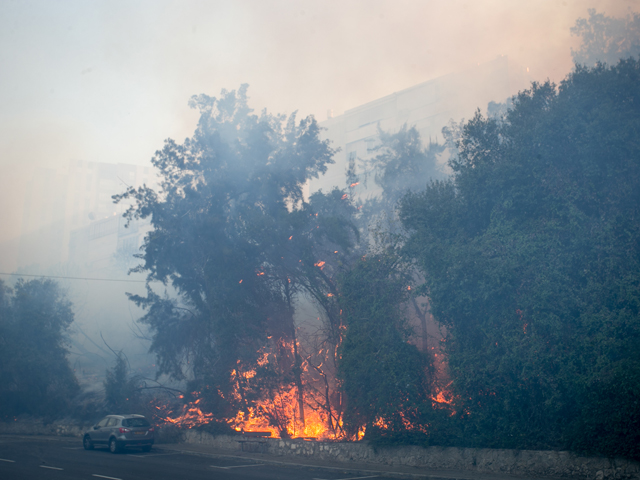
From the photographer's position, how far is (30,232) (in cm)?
10631

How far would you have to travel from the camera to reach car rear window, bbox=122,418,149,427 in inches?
748

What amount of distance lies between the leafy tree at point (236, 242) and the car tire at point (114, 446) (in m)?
4.22

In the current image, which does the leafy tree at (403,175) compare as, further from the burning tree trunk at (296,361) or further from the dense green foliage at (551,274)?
the dense green foliage at (551,274)

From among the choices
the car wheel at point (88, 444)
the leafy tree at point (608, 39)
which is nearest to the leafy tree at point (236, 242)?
the car wheel at point (88, 444)

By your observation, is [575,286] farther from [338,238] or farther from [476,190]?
[338,238]

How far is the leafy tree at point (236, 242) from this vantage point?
2130cm

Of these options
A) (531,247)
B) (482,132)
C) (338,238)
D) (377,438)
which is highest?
(482,132)

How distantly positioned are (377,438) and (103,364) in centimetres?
4875

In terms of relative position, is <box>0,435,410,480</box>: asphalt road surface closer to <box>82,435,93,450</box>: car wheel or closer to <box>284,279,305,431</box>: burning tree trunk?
<box>82,435,93,450</box>: car wheel

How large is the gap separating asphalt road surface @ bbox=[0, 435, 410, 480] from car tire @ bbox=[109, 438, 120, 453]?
0.71 ft

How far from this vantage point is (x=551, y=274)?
529 inches

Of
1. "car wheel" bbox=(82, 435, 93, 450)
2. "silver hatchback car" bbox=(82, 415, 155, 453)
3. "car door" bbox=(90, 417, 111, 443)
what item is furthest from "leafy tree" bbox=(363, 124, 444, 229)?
"car wheel" bbox=(82, 435, 93, 450)

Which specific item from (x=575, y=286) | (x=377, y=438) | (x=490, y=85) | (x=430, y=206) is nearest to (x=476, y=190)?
(x=430, y=206)

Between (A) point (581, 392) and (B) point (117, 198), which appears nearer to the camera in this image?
(A) point (581, 392)
